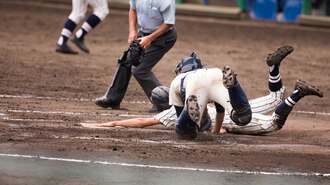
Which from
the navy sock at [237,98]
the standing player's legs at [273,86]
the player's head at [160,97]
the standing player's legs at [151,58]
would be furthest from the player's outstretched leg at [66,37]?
the navy sock at [237,98]

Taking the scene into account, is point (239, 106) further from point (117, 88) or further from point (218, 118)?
point (117, 88)

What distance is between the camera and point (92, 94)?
12336 millimetres

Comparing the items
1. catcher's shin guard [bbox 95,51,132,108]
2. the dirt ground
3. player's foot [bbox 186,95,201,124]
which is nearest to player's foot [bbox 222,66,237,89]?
player's foot [bbox 186,95,201,124]

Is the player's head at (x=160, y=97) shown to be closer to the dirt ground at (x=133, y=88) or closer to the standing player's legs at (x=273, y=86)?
the dirt ground at (x=133, y=88)

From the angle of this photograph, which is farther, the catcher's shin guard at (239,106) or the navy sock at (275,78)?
the navy sock at (275,78)

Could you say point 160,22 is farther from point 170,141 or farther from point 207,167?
point 207,167

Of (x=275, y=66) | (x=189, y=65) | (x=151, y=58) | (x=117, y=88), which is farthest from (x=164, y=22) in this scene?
(x=275, y=66)

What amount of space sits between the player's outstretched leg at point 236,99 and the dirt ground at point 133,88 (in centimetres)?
27

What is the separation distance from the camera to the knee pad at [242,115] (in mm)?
8875

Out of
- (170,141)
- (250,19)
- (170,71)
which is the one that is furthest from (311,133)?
(250,19)

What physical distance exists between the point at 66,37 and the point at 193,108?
7.52 meters

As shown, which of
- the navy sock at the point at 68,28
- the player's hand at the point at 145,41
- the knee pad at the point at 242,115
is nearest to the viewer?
the knee pad at the point at 242,115

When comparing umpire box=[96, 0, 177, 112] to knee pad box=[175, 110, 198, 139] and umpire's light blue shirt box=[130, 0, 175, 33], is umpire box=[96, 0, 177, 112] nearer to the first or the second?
umpire's light blue shirt box=[130, 0, 175, 33]

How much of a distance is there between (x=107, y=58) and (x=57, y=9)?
7.19 metres
